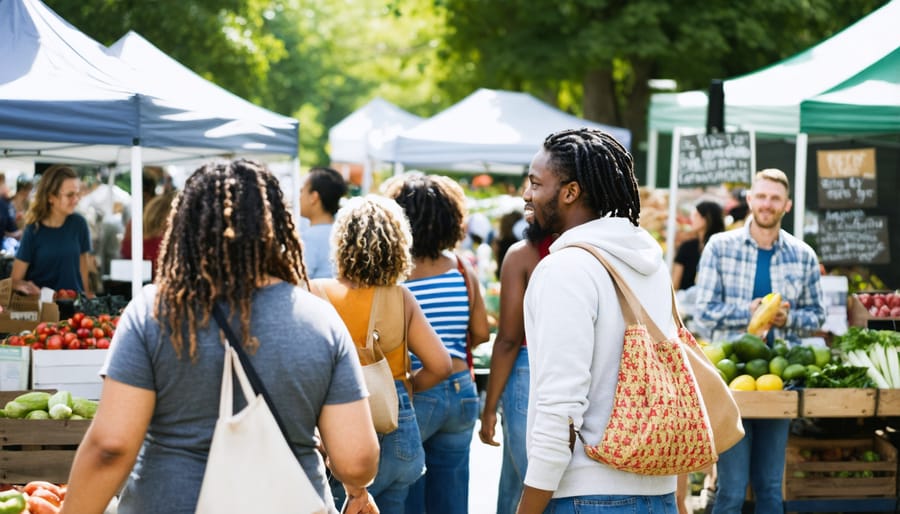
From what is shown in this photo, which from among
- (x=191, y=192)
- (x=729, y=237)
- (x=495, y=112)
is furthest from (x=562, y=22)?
(x=191, y=192)

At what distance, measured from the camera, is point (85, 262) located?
8203 mm

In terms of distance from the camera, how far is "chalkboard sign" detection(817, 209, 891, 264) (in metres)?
8.34

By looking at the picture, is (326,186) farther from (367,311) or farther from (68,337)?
(367,311)

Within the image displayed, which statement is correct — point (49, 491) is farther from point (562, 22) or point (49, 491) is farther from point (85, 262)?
point (562, 22)

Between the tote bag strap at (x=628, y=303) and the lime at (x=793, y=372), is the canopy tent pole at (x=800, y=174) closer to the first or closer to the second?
the lime at (x=793, y=372)

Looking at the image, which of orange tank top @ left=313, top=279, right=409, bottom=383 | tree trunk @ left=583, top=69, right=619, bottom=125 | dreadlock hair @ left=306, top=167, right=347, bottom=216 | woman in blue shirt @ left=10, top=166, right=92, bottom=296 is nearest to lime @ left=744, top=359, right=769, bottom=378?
orange tank top @ left=313, top=279, right=409, bottom=383

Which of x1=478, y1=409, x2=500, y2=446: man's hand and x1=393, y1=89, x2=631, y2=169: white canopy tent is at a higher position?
x1=393, y1=89, x2=631, y2=169: white canopy tent

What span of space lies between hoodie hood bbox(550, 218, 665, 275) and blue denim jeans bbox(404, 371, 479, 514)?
70.2 inches

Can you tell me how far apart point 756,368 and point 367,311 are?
2363mm

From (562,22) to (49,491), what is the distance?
627 inches

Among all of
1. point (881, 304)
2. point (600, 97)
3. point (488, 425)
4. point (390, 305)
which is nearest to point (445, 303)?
point (488, 425)

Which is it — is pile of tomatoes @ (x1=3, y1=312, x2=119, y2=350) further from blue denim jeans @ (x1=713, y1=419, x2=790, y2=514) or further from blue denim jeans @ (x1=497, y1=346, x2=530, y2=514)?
blue denim jeans @ (x1=713, y1=419, x2=790, y2=514)

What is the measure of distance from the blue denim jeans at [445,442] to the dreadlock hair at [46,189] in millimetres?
4059

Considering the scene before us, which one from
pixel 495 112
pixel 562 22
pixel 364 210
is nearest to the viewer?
pixel 364 210
